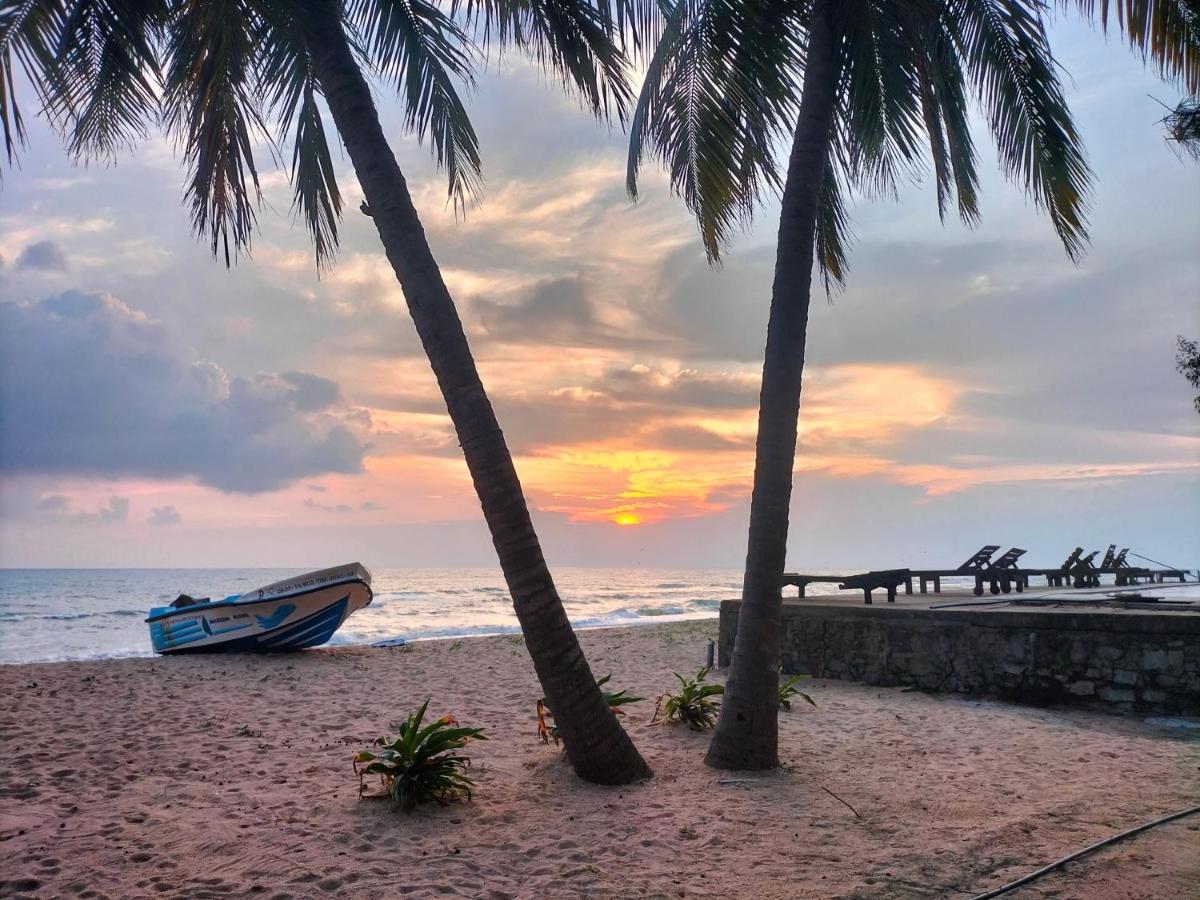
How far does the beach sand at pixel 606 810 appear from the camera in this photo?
430cm

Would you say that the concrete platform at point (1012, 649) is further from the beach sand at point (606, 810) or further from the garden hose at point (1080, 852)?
the garden hose at point (1080, 852)

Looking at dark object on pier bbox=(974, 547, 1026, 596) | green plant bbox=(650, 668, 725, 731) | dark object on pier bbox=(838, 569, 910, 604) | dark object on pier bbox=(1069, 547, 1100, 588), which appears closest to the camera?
green plant bbox=(650, 668, 725, 731)

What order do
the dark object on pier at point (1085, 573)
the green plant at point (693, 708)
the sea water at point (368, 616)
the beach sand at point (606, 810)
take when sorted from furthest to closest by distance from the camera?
the sea water at point (368, 616), the dark object on pier at point (1085, 573), the green plant at point (693, 708), the beach sand at point (606, 810)

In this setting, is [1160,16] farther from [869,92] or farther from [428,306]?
[428,306]

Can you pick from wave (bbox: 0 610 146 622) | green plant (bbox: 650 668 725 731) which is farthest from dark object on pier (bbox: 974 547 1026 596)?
wave (bbox: 0 610 146 622)

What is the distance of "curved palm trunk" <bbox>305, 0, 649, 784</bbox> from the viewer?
17.5 ft

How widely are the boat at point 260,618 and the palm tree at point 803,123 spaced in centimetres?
1061

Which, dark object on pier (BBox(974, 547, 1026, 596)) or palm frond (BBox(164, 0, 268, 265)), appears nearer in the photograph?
palm frond (BBox(164, 0, 268, 265))

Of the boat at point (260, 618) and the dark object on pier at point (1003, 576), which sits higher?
the dark object on pier at point (1003, 576)

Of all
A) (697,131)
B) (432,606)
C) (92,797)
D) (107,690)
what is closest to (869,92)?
(697,131)

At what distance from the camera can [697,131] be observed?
Result: 7.98 m

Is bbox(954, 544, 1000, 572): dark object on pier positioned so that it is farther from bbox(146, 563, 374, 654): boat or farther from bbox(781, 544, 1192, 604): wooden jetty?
bbox(146, 563, 374, 654): boat

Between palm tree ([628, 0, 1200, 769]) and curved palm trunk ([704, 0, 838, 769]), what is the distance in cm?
1

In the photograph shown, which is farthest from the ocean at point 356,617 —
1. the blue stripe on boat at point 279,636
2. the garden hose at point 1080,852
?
the garden hose at point 1080,852
